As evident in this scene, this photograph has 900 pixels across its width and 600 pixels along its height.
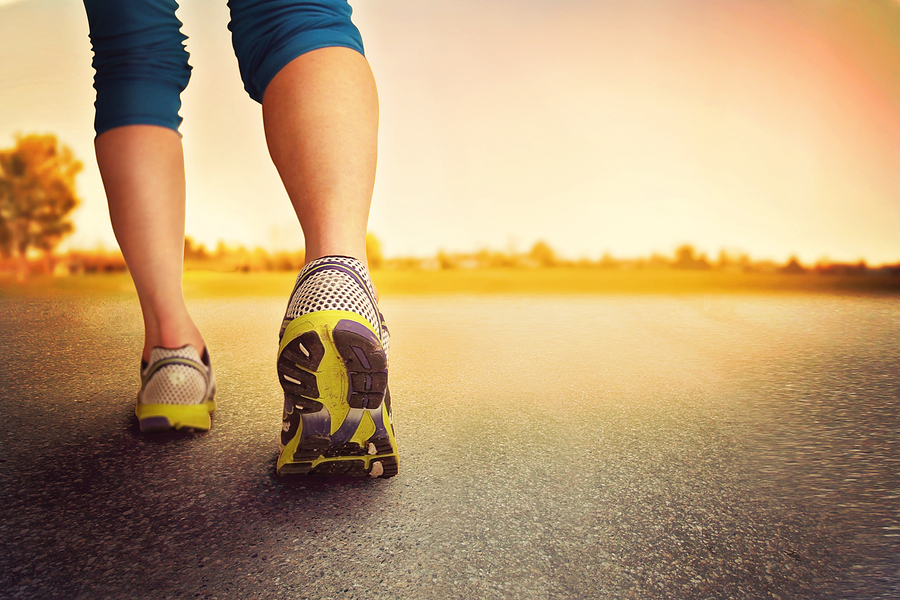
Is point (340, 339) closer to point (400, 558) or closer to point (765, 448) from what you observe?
point (400, 558)

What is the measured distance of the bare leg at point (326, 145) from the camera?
67 centimetres

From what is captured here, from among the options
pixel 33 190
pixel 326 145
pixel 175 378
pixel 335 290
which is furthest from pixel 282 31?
pixel 33 190

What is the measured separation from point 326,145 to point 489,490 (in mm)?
419

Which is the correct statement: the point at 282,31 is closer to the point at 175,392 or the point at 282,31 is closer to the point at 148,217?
the point at 148,217

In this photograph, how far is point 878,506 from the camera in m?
0.60

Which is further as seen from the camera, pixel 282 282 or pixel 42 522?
pixel 282 282

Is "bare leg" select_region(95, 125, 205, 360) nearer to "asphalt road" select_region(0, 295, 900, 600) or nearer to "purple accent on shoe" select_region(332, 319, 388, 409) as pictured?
"asphalt road" select_region(0, 295, 900, 600)

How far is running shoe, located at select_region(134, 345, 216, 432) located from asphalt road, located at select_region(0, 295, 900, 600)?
0.03 m

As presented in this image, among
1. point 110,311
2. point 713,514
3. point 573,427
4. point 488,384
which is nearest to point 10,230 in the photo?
point 110,311

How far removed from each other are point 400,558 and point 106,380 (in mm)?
931

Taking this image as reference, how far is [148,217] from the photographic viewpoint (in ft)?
3.08

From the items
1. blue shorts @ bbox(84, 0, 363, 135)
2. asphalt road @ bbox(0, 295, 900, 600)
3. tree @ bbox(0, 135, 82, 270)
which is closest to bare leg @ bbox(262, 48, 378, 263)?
blue shorts @ bbox(84, 0, 363, 135)

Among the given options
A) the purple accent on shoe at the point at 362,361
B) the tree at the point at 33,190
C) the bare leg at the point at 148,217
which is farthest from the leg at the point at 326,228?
the tree at the point at 33,190

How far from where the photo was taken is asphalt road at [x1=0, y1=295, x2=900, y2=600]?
454mm
